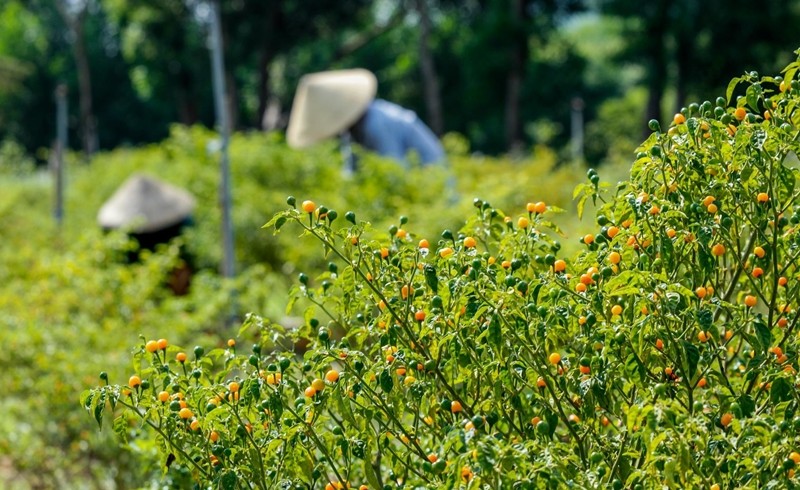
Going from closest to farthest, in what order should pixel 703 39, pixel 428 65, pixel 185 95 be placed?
pixel 428 65
pixel 703 39
pixel 185 95

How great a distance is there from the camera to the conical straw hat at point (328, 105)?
7.53 metres

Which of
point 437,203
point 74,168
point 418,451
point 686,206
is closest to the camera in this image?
point 686,206

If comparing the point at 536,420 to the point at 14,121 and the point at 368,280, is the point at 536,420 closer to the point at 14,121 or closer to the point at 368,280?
the point at 368,280

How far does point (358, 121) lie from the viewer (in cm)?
768

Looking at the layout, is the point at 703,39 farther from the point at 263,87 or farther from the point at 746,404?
the point at 746,404

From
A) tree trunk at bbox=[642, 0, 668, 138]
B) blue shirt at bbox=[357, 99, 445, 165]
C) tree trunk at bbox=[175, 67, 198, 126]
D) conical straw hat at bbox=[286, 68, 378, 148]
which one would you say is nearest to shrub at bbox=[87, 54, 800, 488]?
conical straw hat at bbox=[286, 68, 378, 148]

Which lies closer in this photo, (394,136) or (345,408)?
(345,408)

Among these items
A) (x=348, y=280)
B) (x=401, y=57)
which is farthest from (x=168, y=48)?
(x=348, y=280)

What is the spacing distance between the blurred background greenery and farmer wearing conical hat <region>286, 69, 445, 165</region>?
31 cm

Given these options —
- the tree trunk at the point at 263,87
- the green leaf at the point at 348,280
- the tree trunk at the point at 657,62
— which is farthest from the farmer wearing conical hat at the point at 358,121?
the tree trunk at the point at 263,87

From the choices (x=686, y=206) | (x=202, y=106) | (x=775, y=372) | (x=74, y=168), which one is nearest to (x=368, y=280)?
(x=686, y=206)

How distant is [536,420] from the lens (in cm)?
212

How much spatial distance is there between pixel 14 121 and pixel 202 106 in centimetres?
783

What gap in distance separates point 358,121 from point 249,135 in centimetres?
618
